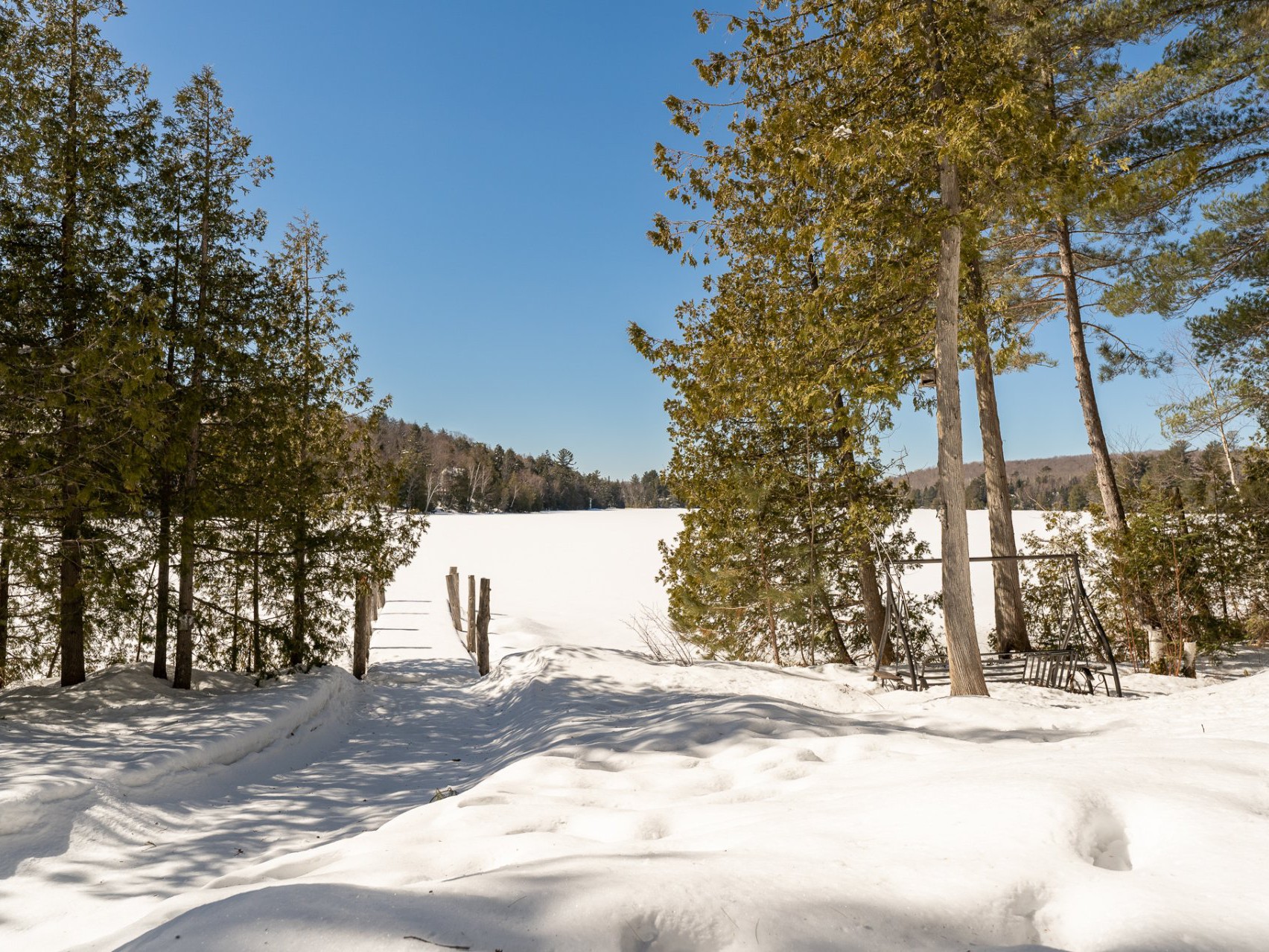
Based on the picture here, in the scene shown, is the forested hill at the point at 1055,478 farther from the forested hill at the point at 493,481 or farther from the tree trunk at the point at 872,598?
the forested hill at the point at 493,481

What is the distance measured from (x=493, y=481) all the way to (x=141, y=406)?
71388 mm

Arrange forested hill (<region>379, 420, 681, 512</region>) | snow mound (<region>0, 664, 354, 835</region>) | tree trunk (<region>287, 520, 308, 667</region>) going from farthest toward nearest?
forested hill (<region>379, 420, 681, 512</region>) < tree trunk (<region>287, 520, 308, 667</region>) < snow mound (<region>0, 664, 354, 835</region>)

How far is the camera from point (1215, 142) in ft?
31.2

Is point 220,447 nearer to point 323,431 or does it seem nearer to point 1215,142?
point 323,431

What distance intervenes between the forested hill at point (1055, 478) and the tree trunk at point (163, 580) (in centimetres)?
926

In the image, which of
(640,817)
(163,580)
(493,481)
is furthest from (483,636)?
(493,481)

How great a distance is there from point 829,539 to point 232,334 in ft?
30.3

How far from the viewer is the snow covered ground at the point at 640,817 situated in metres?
1.85

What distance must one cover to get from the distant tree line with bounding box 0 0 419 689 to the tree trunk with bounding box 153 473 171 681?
0.08 feet

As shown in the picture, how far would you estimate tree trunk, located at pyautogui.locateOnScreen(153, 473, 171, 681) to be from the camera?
8.16 metres

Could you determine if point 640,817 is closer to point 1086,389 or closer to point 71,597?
point 71,597

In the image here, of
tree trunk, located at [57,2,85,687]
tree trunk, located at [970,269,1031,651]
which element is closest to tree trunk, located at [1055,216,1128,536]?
tree trunk, located at [970,269,1031,651]

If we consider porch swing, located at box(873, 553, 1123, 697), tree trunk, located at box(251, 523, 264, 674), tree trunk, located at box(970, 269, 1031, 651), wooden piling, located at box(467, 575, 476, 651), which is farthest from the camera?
wooden piling, located at box(467, 575, 476, 651)

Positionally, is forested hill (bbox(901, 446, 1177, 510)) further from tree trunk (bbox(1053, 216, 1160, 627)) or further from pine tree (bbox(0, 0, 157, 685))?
pine tree (bbox(0, 0, 157, 685))
